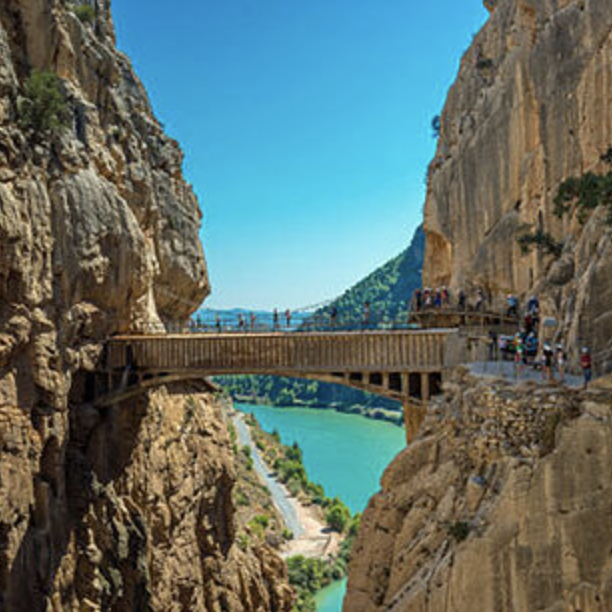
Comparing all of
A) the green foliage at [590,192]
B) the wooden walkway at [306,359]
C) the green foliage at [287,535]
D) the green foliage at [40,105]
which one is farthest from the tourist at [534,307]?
the green foliage at [287,535]

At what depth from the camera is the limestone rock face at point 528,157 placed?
13203 mm

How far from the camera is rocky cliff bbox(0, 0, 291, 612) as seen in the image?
16469mm

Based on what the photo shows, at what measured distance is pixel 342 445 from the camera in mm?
97688

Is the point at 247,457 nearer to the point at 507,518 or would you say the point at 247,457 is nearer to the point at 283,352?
the point at 283,352

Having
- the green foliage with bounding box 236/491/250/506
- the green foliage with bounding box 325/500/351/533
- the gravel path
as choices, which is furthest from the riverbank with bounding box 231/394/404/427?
the gravel path

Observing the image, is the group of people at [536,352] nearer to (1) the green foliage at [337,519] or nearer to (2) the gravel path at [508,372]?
(2) the gravel path at [508,372]

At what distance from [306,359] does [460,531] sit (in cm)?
1087

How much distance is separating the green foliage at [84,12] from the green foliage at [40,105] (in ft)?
15.5

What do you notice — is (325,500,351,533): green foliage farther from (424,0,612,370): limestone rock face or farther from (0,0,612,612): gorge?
(424,0,612,370): limestone rock face

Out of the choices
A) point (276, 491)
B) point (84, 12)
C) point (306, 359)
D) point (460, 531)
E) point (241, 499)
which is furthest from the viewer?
point (276, 491)

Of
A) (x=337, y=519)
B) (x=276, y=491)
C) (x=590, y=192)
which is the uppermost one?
(x=590, y=192)

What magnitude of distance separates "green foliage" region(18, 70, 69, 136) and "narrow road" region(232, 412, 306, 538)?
154ft

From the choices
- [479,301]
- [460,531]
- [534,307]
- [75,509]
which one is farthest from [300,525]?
[460,531]

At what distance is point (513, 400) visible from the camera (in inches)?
361
